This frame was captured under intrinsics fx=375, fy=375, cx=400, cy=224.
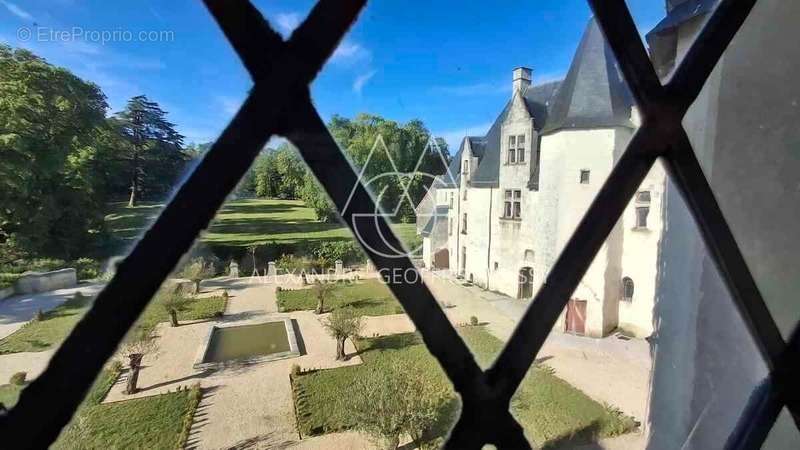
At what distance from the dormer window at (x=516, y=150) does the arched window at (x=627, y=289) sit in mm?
2523

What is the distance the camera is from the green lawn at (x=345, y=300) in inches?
196

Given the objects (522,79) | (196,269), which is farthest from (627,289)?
(196,269)

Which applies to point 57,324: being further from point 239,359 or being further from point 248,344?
point 248,344

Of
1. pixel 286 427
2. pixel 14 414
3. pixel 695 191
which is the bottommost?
pixel 286 427

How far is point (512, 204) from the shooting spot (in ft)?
15.2

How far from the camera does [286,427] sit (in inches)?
147

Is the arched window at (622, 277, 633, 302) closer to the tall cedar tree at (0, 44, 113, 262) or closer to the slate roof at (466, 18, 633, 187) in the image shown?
the slate roof at (466, 18, 633, 187)

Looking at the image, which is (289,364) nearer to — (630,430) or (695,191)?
(630,430)

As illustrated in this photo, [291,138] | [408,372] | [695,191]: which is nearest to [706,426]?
[695,191]

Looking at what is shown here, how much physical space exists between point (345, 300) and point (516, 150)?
3.32 m

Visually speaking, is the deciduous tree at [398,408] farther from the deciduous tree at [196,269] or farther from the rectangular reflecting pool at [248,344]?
the deciduous tree at [196,269]

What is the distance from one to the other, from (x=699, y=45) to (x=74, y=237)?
1.00 m

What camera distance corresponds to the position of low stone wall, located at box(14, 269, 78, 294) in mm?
647

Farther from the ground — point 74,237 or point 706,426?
point 74,237
